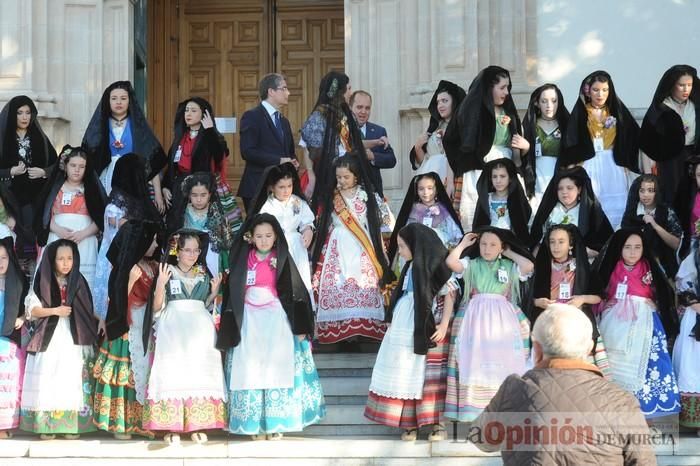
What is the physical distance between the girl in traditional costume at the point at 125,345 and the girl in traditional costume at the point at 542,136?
3213mm

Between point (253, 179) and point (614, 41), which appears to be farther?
point (614, 41)

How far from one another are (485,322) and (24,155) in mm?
4418

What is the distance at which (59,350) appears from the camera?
9.02 metres

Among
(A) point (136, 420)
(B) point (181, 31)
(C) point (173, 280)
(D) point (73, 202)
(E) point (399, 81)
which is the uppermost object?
(B) point (181, 31)

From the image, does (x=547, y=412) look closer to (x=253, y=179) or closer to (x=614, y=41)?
(x=253, y=179)

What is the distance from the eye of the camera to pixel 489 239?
9.02 metres

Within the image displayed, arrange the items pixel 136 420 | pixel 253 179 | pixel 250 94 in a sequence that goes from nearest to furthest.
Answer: pixel 136 420, pixel 253 179, pixel 250 94

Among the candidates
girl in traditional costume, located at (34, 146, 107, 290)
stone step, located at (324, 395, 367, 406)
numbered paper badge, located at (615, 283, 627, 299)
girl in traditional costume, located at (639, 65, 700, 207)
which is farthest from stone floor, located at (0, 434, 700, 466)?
girl in traditional costume, located at (639, 65, 700, 207)

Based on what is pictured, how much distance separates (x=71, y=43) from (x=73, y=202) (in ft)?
10.2

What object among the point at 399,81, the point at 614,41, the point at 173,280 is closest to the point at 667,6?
the point at 614,41

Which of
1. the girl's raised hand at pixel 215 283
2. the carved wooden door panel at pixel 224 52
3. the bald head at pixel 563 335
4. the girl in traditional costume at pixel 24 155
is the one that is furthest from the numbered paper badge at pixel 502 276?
the carved wooden door panel at pixel 224 52

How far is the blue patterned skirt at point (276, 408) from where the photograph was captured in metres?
8.70

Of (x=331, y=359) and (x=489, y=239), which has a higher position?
(x=489, y=239)

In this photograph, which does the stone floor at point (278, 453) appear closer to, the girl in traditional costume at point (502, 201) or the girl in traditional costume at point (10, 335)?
the girl in traditional costume at point (10, 335)
